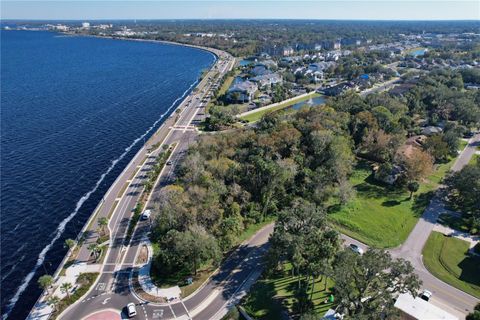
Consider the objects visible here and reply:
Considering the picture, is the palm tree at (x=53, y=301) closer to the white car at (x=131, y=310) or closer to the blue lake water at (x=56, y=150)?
the blue lake water at (x=56, y=150)

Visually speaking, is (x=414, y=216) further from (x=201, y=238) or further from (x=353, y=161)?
(x=201, y=238)

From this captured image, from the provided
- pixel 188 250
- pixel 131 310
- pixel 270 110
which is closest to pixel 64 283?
pixel 131 310

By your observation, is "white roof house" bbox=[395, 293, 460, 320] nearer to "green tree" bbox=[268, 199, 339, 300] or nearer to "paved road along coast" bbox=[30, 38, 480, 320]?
"paved road along coast" bbox=[30, 38, 480, 320]

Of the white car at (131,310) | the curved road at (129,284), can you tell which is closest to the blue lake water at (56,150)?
the curved road at (129,284)

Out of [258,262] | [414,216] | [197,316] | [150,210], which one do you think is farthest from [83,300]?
[414,216]

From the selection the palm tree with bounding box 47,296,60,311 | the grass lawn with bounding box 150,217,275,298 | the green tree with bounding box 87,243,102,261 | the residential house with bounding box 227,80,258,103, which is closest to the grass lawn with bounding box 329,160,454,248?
the grass lawn with bounding box 150,217,275,298
